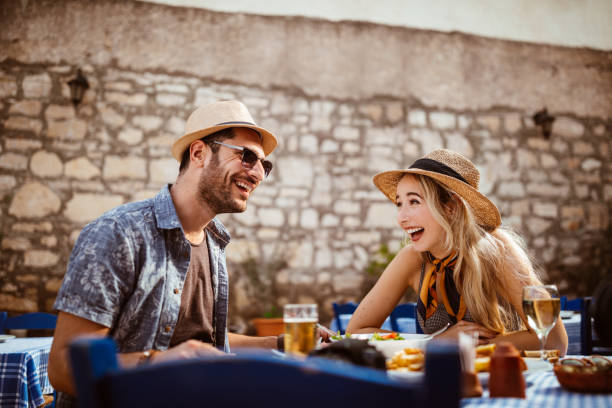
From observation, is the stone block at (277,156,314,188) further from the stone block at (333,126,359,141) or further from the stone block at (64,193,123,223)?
the stone block at (64,193,123,223)

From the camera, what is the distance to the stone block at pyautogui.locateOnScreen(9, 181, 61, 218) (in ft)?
17.4

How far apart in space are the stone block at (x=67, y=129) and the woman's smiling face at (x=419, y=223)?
4.74 meters

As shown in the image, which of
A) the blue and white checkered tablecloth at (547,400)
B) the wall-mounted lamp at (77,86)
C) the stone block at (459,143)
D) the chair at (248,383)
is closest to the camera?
the chair at (248,383)

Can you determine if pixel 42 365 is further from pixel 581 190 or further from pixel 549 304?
pixel 581 190

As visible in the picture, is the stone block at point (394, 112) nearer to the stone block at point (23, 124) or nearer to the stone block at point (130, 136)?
the stone block at point (130, 136)

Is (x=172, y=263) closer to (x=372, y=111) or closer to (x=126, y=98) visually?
(x=126, y=98)

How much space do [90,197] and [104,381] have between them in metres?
5.42

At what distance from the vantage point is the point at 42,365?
2.23 metres

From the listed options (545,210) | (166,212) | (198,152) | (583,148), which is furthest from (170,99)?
(583,148)

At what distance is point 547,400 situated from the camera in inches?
A: 35.5

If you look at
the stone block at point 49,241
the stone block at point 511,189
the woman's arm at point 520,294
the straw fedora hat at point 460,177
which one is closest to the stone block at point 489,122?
the stone block at point 511,189

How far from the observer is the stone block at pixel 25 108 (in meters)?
5.45

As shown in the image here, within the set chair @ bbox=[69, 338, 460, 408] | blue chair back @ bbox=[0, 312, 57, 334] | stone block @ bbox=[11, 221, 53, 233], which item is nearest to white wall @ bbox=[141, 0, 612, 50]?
stone block @ bbox=[11, 221, 53, 233]

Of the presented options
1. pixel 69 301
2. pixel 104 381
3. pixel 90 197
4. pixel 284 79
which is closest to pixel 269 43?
pixel 284 79
